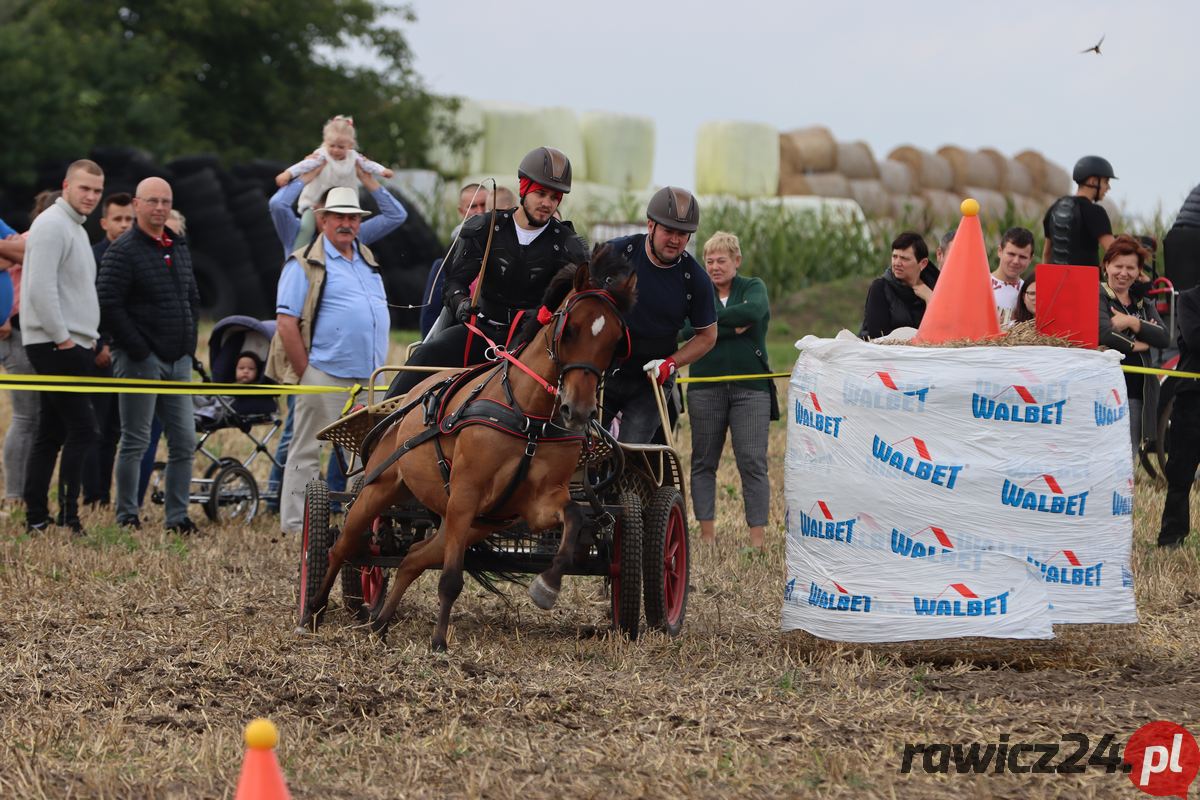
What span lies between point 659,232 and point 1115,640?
3.05m

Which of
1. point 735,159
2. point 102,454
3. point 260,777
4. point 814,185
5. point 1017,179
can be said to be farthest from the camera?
point 1017,179

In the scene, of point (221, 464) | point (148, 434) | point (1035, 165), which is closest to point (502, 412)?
point (148, 434)

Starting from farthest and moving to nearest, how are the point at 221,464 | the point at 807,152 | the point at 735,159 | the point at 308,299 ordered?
the point at 807,152 < the point at 735,159 < the point at 221,464 < the point at 308,299

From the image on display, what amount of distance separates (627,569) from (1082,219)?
18.5 feet

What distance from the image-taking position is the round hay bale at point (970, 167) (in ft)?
143

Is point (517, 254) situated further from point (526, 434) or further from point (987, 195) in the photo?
point (987, 195)

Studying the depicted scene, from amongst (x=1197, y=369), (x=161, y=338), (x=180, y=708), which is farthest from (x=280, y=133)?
(x=180, y=708)

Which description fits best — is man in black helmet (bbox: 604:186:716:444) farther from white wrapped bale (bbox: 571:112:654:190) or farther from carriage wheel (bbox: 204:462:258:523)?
white wrapped bale (bbox: 571:112:654:190)

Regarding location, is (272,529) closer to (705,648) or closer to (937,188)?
(705,648)

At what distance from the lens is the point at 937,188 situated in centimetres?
4388

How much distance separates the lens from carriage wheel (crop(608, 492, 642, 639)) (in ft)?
24.7

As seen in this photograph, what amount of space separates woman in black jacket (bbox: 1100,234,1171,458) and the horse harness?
4771mm

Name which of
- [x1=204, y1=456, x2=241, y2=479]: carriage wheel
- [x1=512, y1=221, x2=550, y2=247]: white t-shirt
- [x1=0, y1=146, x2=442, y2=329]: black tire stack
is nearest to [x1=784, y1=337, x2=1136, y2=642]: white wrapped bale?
[x1=512, y1=221, x2=550, y2=247]: white t-shirt

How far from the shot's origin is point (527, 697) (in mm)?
6254
